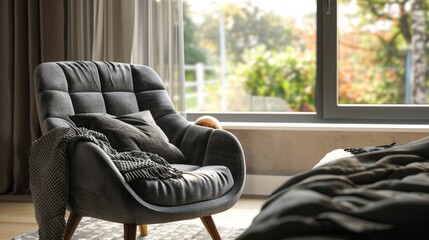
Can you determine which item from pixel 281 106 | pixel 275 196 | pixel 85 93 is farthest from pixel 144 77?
pixel 275 196

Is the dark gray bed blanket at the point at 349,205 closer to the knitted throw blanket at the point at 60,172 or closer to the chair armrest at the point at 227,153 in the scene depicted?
the knitted throw blanket at the point at 60,172

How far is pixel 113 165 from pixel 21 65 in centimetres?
232

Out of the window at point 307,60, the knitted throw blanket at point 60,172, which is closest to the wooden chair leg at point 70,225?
the knitted throw blanket at point 60,172

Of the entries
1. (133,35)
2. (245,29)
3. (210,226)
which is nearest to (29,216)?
(133,35)

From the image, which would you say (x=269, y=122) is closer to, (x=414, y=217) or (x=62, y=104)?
(x=62, y=104)

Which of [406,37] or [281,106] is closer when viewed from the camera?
[406,37]

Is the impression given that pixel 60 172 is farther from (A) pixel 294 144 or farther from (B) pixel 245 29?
(B) pixel 245 29

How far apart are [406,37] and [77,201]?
8.82 feet

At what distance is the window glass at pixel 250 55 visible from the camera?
16.2ft

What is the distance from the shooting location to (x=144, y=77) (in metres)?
3.76

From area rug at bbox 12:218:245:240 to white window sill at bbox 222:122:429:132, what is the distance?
105 centimetres

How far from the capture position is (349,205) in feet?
4.74

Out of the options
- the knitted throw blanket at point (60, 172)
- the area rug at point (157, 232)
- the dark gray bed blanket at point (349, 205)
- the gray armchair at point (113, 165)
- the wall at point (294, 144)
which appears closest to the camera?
the dark gray bed blanket at point (349, 205)

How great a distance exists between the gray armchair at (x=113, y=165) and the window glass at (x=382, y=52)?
151 cm
